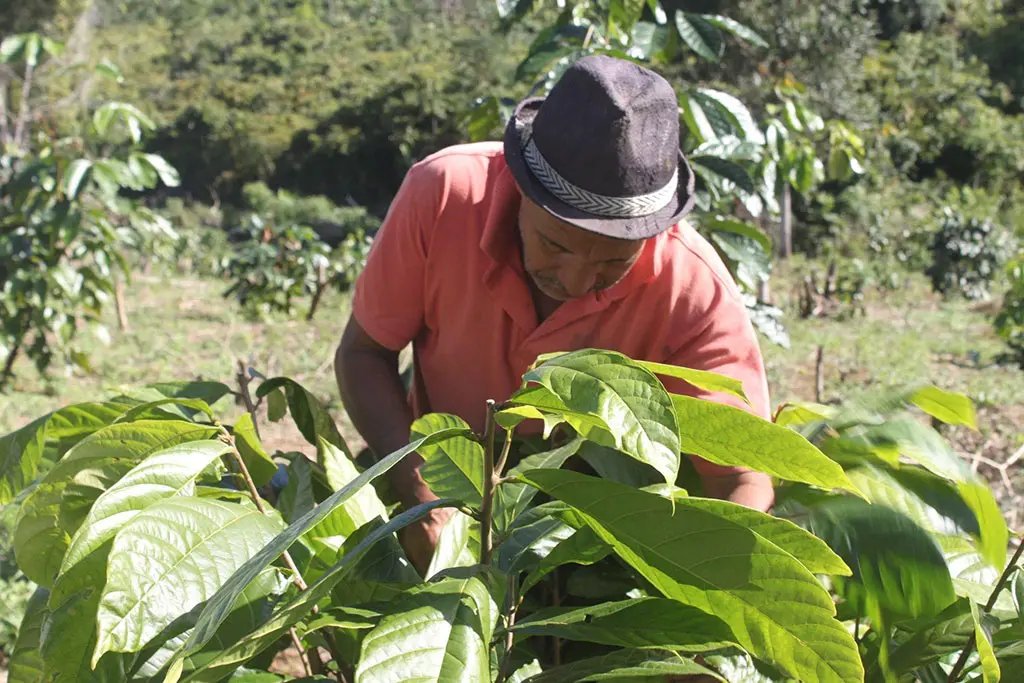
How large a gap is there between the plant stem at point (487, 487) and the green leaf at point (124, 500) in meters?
0.21

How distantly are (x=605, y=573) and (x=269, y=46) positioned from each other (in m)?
39.8

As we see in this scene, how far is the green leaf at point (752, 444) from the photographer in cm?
69

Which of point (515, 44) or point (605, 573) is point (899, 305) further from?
point (515, 44)

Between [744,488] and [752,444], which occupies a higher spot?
[752,444]

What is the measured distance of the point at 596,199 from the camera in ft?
3.98

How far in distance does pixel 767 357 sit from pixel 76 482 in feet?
25.0

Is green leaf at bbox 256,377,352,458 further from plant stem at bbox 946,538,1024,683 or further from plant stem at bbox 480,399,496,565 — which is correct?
plant stem at bbox 946,538,1024,683

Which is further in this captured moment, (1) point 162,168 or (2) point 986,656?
(1) point 162,168

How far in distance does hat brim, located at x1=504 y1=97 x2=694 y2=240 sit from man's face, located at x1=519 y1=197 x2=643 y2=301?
0.8 inches

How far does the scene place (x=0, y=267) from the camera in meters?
5.32

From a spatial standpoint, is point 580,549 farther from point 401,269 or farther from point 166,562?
point 401,269

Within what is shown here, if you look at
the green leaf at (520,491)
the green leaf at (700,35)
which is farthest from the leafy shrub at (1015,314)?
the green leaf at (520,491)

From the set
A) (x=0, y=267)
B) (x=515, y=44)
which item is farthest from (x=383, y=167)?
(x=0, y=267)

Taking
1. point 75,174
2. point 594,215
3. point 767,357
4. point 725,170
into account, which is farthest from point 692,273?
point 767,357
